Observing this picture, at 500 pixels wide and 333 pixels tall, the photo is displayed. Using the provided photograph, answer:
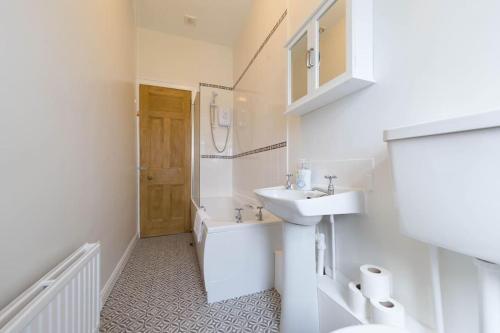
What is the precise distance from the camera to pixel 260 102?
2.31 m

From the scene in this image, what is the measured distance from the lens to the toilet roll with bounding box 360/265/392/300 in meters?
0.85

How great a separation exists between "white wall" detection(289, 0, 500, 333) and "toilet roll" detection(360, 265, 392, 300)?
9cm

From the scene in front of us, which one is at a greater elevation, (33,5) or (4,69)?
(33,5)

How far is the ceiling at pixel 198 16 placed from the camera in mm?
2551

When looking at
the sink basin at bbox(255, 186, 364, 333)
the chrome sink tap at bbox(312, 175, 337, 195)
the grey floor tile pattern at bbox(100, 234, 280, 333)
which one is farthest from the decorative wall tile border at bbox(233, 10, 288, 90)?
the grey floor tile pattern at bbox(100, 234, 280, 333)

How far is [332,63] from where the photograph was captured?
1.17 meters

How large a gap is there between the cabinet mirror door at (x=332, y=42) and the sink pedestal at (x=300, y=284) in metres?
0.88

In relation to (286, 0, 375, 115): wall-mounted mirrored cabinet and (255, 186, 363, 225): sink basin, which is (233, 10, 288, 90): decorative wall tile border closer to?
(286, 0, 375, 115): wall-mounted mirrored cabinet

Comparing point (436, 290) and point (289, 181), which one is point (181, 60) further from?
point (436, 290)

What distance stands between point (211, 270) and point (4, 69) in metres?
1.47

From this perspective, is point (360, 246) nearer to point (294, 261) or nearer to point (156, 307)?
point (294, 261)

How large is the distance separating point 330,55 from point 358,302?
1.28 m

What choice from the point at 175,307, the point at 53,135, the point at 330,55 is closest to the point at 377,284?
the point at 330,55

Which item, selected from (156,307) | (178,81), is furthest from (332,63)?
(178,81)
